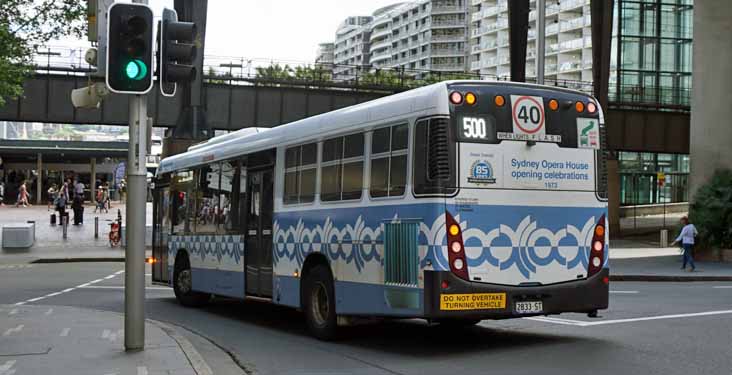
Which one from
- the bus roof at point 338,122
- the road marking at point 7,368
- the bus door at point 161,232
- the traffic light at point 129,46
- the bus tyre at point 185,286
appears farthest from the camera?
the bus door at point 161,232

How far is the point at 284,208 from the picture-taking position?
→ 48.2ft

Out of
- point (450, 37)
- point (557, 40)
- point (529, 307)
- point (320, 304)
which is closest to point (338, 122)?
point (320, 304)

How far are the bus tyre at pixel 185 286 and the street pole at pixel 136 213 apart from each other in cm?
782

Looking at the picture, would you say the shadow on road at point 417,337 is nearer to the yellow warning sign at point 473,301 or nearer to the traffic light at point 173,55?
the yellow warning sign at point 473,301

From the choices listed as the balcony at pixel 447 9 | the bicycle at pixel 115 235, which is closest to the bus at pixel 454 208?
the bicycle at pixel 115 235

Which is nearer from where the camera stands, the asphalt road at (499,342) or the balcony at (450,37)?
the asphalt road at (499,342)

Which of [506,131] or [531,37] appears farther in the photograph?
[531,37]

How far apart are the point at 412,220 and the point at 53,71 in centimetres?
3677

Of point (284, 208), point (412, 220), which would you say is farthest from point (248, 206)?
point (412, 220)

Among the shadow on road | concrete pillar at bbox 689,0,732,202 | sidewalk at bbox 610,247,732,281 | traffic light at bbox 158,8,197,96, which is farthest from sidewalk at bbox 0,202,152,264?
traffic light at bbox 158,8,197,96

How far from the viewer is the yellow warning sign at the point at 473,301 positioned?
432 inches

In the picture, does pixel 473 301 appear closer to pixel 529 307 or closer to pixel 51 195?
pixel 529 307

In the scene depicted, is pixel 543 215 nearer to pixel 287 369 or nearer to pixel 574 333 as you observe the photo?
pixel 574 333

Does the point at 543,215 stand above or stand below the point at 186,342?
above
